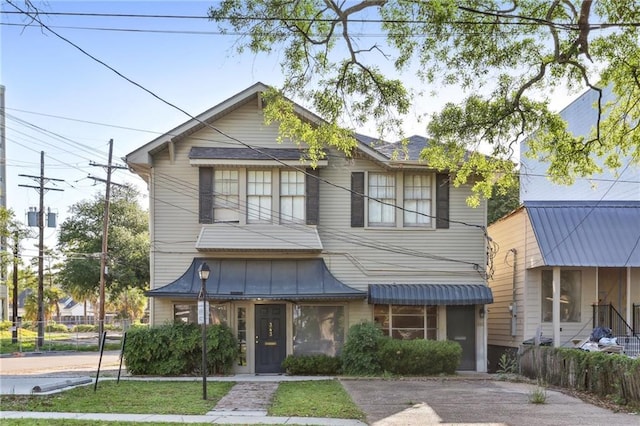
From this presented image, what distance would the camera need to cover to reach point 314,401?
38.9 feet

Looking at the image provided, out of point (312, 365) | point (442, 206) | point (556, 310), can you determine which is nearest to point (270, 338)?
point (312, 365)

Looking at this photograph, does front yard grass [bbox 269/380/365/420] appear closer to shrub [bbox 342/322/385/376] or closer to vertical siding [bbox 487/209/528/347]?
shrub [bbox 342/322/385/376]

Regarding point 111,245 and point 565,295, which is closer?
point 565,295

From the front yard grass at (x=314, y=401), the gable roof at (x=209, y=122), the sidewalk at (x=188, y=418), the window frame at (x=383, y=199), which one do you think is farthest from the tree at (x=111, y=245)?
the sidewalk at (x=188, y=418)

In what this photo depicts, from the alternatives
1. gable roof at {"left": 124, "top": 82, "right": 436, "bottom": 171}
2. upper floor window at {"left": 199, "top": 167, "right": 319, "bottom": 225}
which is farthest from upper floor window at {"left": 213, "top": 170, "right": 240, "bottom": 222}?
gable roof at {"left": 124, "top": 82, "right": 436, "bottom": 171}

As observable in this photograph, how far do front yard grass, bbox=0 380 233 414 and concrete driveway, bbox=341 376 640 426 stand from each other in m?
3.19

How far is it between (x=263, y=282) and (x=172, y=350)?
3.14 m

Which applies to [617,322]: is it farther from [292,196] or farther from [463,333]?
[292,196]

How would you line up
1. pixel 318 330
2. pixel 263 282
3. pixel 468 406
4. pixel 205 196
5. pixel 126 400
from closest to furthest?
pixel 468 406 < pixel 126 400 < pixel 263 282 < pixel 205 196 < pixel 318 330

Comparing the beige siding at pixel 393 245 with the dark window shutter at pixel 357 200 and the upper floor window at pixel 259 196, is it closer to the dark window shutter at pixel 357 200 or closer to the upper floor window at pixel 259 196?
the dark window shutter at pixel 357 200

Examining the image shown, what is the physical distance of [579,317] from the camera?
1752cm

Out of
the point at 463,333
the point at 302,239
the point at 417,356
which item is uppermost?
the point at 302,239

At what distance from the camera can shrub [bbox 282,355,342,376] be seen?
55.8ft

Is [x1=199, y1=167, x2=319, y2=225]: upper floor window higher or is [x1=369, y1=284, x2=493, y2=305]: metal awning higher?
[x1=199, y1=167, x2=319, y2=225]: upper floor window
